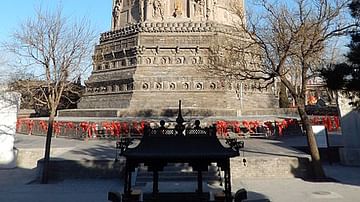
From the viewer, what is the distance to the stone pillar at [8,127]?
590 inches

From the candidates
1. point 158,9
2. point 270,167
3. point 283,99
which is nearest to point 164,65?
point 158,9

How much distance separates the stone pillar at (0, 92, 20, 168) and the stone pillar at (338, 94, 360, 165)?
1636cm

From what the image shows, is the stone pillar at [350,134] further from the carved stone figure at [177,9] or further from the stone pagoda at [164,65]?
the carved stone figure at [177,9]

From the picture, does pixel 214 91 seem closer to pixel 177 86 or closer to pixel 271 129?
pixel 177 86

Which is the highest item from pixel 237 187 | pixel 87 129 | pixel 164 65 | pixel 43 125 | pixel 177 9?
pixel 177 9

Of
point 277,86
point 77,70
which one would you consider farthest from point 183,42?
point 77,70

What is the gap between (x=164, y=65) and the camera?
28.7 meters

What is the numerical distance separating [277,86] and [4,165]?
2760 cm

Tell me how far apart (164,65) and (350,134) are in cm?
1777

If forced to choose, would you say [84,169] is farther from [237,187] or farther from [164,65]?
[164,65]

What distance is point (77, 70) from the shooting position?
13.9 meters

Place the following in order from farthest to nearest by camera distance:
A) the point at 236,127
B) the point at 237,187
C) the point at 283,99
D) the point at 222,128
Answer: the point at 283,99 < the point at 236,127 < the point at 222,128 < the point at 237,187

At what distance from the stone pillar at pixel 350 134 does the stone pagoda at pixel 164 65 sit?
1013 centimetres

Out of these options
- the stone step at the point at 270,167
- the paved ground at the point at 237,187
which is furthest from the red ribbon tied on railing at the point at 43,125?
the stone step at the point at 270,167
